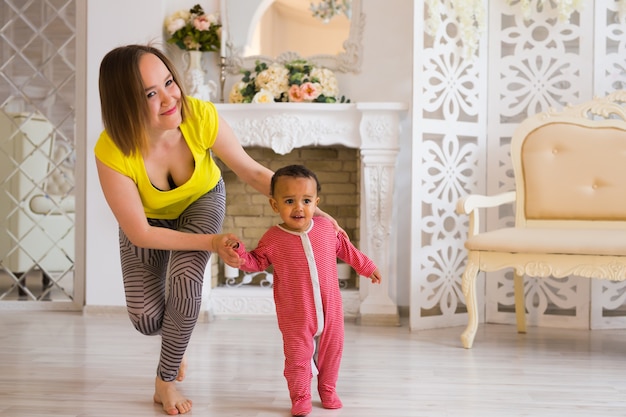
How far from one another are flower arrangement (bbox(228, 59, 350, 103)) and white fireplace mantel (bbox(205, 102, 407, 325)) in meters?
0.09

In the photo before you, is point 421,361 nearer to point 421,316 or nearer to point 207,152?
point 421,316

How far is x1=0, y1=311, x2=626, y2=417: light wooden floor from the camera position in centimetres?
264

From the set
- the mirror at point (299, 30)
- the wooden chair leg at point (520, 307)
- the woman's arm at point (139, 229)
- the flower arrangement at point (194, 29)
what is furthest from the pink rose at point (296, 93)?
the woman's arm at point (139, 229)

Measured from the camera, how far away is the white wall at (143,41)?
4.60 m

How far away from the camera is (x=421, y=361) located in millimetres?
3385

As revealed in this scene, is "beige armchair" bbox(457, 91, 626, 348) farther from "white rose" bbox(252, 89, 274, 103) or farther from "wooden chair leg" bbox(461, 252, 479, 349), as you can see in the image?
"white rose" bbox(252, 89, 274, 103)

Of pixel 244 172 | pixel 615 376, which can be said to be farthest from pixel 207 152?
pixel 615 376

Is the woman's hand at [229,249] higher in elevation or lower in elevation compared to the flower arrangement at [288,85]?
lower

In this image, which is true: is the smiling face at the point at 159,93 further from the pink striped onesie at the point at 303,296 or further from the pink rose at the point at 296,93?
the pink rose at the point at 296,93

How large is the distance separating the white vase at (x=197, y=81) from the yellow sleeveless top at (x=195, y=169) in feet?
6.18

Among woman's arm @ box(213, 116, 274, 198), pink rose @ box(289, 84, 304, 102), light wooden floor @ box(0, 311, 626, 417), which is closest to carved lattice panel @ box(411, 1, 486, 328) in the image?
light wooden floor @ box(0, 311, 626, 417)

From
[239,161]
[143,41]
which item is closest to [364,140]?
[143,41]

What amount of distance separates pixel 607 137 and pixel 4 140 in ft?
11.1

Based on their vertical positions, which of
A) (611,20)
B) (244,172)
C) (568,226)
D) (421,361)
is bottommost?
(421,361)
